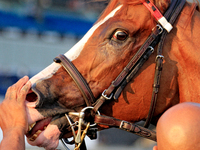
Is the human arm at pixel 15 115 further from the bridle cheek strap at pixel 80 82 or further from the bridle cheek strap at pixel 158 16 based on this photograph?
the bridle cheek strap at pixel 158 16

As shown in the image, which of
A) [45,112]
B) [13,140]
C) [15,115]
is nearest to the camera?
[13,140]

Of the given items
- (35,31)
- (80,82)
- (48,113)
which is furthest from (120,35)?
(35,31)

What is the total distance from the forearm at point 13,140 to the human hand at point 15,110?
0.03m

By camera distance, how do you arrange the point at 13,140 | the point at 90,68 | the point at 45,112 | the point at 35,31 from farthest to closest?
the point at 35,31
the point at 90,68
the point at 45,112
the point at 13,140

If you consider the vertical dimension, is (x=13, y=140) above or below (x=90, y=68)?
below

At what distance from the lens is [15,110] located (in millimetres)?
1836

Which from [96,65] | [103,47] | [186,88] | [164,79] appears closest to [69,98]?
[96,65]

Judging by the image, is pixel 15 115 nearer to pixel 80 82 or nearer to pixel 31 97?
pixel 31 97

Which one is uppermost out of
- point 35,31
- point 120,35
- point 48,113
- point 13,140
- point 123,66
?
point 35,31

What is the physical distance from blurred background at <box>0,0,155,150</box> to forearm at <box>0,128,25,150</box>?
7667 mm

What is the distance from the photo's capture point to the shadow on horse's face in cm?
194

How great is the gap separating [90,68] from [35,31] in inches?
348

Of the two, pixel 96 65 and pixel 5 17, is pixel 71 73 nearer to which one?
pixel 96 65

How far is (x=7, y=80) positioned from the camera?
881cm
